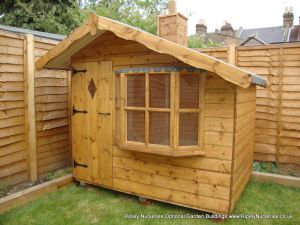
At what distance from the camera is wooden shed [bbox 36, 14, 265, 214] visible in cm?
329

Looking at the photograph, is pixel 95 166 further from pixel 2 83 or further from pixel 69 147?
pixel 2 83

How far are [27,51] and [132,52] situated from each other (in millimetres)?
1749

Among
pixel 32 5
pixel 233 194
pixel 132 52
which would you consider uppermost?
pixel 32 5

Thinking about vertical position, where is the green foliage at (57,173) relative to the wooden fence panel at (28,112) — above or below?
below

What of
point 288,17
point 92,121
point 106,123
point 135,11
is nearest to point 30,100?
point 92,121

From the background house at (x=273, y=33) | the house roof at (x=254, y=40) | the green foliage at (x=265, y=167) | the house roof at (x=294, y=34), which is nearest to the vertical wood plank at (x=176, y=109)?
the green foliage at (x=265, y=167)

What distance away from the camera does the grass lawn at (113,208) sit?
3.44 m

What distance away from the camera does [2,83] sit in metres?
3.93

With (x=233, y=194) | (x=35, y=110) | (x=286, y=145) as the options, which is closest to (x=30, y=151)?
(x=35, y=110)

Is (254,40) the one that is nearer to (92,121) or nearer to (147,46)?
(92,121)

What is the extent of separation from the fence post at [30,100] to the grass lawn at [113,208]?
2.63 feet

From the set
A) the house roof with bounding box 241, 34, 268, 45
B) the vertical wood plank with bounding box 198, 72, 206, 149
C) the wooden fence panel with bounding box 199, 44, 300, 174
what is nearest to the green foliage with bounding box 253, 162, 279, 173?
the wooden fence panel with bounding box 199, 44, 300, 174

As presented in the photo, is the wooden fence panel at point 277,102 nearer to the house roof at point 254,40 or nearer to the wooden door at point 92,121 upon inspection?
the wooden door at point 92,121

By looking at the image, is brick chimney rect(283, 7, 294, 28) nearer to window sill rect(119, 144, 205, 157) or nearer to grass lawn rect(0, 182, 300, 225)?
grass lawn rect(0, 182, 300, 225)
